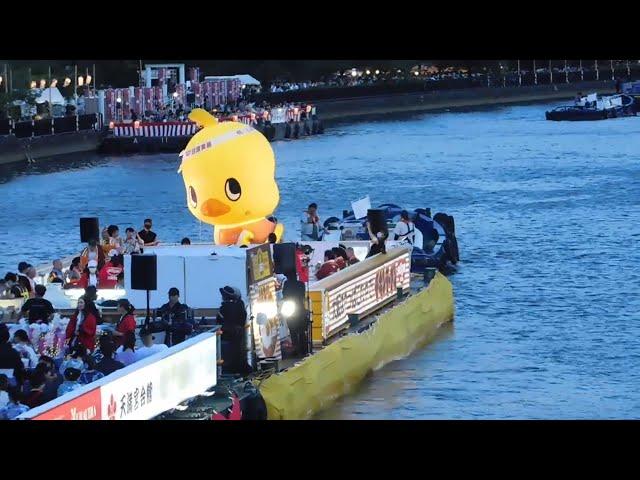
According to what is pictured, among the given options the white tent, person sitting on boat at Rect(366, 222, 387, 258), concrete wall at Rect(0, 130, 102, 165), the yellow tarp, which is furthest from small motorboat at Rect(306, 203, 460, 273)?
the white tent

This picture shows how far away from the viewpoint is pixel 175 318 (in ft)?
53.7

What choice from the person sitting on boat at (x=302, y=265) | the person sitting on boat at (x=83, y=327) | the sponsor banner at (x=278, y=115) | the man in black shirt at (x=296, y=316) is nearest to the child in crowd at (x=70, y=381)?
the person sitting on boat at (x=83, y=327)

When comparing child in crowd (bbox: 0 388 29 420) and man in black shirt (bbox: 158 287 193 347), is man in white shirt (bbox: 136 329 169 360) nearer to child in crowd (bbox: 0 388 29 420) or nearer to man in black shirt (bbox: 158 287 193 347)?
man in black shirt (bbox: 158 287 193 347)

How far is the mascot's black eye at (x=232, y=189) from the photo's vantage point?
20172mm

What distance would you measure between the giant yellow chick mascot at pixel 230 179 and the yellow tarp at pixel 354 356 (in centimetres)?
198

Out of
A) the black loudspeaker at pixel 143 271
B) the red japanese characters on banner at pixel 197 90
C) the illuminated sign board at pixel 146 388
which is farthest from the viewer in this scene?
the red japanese characters on banner at pixel 197 90

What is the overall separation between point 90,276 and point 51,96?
50.8m

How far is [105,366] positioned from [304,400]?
Result: 10.0 ft

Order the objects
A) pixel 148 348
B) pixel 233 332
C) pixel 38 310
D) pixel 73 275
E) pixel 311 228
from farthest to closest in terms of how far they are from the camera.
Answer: pixel 311 228, pixel 73 275, pixel 38 310, pixel 233 332, pixel 148 348

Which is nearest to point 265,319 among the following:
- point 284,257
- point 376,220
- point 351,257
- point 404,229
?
point 284,257

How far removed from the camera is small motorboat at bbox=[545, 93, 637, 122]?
3664 inches

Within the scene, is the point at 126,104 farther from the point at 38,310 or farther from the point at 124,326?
the point at 124,326

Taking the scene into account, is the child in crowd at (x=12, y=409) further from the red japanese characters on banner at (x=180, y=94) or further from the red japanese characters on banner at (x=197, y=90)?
the red japanese characters on banner at (x=197, y=90)
